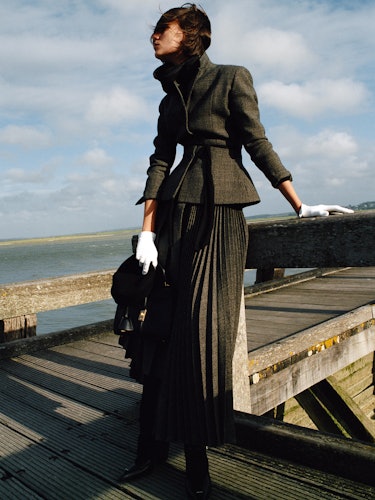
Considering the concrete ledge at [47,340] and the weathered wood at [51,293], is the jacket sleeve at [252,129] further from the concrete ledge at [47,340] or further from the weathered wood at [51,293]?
the concrete ledge at [47,340]

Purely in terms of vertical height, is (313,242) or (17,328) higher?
(313,242)

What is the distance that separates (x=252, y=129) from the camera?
1874 mm

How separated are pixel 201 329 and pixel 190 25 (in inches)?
49.9

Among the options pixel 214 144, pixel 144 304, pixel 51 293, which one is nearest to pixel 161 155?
pixel 214 144

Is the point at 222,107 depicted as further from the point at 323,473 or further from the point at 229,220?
the point at 323,473

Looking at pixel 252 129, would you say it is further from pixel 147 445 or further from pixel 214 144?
pixel 147 445

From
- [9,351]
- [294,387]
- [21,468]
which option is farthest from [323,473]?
[9,351]

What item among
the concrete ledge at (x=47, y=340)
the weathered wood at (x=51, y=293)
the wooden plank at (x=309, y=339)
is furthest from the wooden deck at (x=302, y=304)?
the concrete ledge at (x=47, y=340)

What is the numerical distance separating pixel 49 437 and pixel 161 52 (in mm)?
1945

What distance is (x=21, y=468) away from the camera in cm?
208

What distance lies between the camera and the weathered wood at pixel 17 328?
163 inches

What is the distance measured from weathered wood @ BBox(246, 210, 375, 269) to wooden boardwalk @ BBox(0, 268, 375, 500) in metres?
0.84

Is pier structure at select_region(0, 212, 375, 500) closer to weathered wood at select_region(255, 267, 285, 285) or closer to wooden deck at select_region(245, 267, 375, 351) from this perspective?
wooden deck at select_region(245, 267, 375, 351)

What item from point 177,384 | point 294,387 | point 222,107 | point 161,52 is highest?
point 161,52
